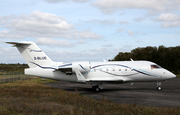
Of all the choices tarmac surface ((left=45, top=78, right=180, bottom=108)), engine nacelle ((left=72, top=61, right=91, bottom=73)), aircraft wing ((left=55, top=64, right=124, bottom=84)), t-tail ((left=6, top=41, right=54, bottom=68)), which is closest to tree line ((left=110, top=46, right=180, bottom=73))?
tarmac surface ((left=45, top=78, right=180, bottom=108))

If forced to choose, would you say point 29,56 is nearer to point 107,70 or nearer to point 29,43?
point 29,43

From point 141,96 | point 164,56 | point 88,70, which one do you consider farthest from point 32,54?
point 164,56

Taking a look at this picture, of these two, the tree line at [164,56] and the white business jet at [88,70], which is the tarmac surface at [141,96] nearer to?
the white business jet at [88,70]

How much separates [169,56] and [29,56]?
2427 inches

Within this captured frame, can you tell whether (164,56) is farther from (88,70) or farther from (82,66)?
(82,66)

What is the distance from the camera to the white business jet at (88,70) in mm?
20266

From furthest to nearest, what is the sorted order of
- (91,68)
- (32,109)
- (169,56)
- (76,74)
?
(169,56)
(91,68)
(76,74)
(32,109)

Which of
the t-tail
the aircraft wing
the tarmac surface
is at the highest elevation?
the t-tail

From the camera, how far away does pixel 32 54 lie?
20344 millimetres

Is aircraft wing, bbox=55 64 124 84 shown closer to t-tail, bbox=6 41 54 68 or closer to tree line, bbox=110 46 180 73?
t-tail, bbox=6 41 54 68

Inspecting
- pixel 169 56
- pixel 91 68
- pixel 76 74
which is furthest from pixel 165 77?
pixel 169 56

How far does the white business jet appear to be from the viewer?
66.5 feet

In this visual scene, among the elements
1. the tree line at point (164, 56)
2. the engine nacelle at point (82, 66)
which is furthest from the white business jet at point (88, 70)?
the tree line at point (164, 56)

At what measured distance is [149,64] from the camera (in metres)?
21.4
